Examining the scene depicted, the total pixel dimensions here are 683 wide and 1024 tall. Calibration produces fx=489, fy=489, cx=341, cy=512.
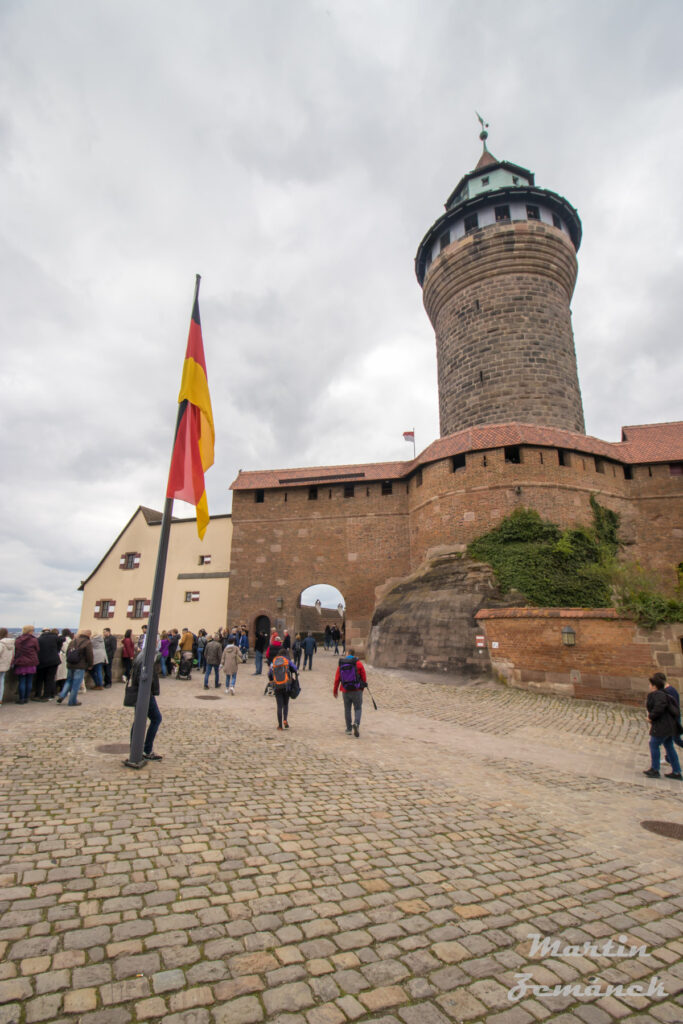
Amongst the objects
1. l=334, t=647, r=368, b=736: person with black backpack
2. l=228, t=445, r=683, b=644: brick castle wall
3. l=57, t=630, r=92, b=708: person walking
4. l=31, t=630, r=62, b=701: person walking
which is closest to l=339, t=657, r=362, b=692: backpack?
l=334, t=647, r=368, b=736: person with black backpack

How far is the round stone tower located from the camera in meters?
22.7

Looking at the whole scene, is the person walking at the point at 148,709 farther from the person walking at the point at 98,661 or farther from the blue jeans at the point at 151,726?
the person walking at the point at 98,661

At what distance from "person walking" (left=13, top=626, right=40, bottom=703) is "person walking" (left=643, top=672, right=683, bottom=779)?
10843mm

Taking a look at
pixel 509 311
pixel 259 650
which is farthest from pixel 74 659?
pixel 509 311

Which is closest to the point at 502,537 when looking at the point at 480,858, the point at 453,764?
the point at 453,764

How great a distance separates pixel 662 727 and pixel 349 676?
15.6 ft

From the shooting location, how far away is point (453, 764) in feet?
22.7

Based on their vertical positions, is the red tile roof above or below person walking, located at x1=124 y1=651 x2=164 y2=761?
above

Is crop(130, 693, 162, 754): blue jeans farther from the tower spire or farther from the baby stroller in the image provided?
the tower spire

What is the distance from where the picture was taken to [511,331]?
23188 mm

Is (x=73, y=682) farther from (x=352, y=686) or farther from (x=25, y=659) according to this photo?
(x=352, y=686)

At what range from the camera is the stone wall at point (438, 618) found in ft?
51.0

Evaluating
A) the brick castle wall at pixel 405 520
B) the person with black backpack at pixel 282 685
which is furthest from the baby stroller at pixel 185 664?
the brick castle wall at pixel 405 520

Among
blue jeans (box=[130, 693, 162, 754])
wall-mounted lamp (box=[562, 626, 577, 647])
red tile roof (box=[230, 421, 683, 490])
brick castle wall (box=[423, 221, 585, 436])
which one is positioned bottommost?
blue jeans (box=[130, 693, 162, 754])
